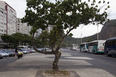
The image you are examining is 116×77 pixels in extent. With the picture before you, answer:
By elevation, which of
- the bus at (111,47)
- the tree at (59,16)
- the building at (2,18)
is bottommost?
the bus at (111,47)

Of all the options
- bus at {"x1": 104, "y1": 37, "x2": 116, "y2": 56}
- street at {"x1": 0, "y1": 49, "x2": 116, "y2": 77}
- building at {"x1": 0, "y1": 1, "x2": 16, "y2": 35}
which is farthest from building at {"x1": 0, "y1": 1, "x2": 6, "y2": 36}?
street at {"x1": 0, "y1": 49, "x2": 116, "y2": 77}

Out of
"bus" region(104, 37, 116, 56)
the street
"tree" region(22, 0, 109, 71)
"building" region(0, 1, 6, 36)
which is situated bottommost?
the street

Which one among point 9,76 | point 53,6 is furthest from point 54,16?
point 9,76

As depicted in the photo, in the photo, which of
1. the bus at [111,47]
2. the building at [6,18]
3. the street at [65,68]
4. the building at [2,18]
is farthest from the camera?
the building at [6,18]

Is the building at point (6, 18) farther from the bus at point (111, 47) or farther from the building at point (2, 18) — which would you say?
the bus at point (111, 47)

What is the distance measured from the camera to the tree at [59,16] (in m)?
10.9

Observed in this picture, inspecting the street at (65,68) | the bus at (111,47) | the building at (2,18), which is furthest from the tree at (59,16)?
the building at (2,18)

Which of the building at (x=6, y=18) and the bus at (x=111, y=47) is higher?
the building at (x=6, y=18)

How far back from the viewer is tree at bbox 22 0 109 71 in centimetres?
1092

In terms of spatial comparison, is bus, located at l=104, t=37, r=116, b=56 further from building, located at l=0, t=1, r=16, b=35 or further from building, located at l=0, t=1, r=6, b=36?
building, located at l=0, t=1, r=16, b=35

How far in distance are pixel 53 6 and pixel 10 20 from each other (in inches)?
3310

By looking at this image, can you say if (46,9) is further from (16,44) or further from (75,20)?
(16,44)

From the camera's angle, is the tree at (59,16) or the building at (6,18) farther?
the building at (6,18)

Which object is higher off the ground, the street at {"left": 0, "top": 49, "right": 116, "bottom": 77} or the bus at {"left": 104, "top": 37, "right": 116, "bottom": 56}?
the bus at {"left": 104, "top": 37, "right": 116, "bottom": 56}
